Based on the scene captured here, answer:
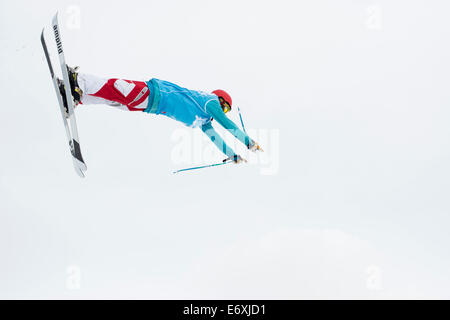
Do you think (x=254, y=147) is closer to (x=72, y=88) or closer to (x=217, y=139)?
(x=217, y=139)

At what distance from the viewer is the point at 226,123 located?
5.18 meters

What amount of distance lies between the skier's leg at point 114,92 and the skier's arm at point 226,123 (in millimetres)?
794

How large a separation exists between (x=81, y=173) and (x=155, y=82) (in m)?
1.38

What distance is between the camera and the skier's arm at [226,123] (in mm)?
5098

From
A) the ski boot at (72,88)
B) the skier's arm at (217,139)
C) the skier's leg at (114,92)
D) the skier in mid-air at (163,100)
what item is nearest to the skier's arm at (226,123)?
the skier in mid-air at (163,100)

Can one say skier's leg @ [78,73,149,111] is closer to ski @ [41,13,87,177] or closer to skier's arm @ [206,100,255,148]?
ski @ [41,13,87,177]

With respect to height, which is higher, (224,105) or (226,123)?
(224,105)

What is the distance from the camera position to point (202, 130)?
5656mm

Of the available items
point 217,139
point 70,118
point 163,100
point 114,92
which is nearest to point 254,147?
point 217,139

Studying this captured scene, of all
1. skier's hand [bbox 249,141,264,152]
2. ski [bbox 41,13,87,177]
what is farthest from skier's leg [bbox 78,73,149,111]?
skier's hand [bbox 249,141,264,152]

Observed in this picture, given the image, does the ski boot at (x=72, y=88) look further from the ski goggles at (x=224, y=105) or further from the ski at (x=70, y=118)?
the ski goggles at (x=224, y=105)

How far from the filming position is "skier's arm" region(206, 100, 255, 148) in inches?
201

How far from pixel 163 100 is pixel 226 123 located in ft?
2.61
